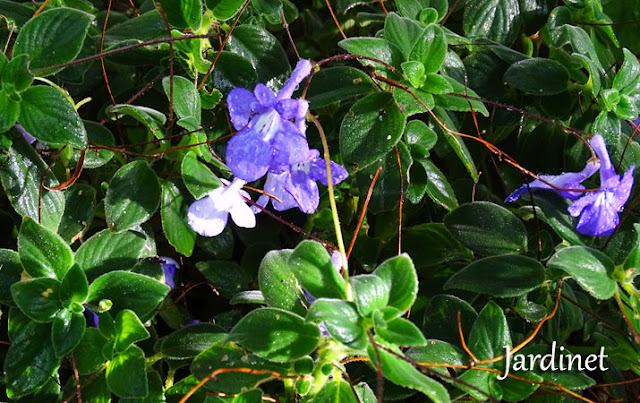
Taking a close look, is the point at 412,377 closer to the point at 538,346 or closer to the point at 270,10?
the point at 538,346

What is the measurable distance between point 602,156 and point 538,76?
0.14 metres

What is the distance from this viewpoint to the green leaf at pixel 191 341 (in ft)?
2.32

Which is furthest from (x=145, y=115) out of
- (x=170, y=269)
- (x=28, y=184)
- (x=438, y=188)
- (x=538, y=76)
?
(x=538, y=76)

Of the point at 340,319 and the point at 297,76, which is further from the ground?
the point at 297,76

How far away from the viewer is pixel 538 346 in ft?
2.38

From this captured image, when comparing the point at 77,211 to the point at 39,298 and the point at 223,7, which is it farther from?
the point at 223,7

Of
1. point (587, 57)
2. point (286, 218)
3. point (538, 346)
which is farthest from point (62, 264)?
point (587, 57)

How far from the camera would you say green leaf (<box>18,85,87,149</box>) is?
2.06 ft

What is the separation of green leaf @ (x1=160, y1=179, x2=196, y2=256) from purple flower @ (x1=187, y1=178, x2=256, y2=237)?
33 mm

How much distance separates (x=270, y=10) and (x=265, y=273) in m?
0.34

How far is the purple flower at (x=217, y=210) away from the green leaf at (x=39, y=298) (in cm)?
15

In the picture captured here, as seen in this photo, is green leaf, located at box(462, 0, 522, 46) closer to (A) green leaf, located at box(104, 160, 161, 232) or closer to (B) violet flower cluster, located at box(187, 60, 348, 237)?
(B) violet flower cluster, located at box(187, 60, 348, 237)

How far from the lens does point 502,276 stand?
0.73m

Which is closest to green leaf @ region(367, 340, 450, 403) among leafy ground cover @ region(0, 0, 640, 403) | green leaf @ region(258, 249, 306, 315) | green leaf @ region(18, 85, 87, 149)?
leafy ground cover @ region(0, 0, 640, 403)
